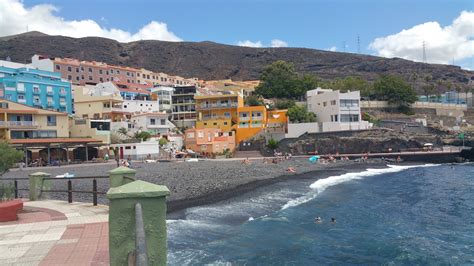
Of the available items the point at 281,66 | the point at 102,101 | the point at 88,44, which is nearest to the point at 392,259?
the point at 102,101

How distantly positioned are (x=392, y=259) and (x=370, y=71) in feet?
528

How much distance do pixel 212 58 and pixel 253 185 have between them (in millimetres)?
146963

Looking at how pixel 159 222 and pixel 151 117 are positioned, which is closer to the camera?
pixel 159 222

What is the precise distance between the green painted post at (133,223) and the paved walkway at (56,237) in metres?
2.67

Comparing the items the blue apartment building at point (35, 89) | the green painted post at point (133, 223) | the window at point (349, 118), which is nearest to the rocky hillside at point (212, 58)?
the window at point (349, 118)

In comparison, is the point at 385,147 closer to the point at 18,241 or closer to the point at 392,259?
the point at 392,259

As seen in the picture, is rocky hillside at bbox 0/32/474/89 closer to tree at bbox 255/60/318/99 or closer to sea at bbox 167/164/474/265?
tree at bbox 255/60/318/99

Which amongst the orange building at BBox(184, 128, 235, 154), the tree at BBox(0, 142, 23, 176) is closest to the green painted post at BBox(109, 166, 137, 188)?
the tree at BBox(0, 142, 23, 176)

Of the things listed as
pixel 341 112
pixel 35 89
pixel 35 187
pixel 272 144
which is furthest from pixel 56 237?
pixel 35 89

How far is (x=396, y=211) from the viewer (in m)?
21.2

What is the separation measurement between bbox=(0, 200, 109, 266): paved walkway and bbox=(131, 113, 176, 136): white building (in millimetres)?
49919

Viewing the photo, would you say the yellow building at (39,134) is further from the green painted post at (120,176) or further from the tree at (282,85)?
the tree at (282,85)

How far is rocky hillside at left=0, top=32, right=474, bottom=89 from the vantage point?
156 metres

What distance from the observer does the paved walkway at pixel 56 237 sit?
258 inches
